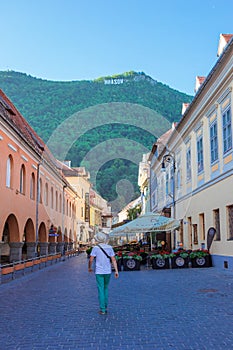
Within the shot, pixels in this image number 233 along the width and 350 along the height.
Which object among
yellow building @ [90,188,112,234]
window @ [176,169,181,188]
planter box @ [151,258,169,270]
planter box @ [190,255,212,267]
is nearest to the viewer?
planter box @ [190,255,212,267]

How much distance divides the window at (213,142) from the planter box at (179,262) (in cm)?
474

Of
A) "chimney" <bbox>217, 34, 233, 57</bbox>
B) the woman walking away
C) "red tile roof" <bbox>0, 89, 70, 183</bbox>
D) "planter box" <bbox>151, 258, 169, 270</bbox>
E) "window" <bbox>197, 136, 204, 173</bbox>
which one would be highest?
"chimney" <bbox>217, 34, 233, 57</bbox>

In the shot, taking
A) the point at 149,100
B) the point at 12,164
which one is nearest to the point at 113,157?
the point at 149,100

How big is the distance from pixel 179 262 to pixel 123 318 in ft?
38.9

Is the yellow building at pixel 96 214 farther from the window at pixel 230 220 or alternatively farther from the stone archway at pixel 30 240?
the window at pixel 230 220

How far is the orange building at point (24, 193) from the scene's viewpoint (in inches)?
758

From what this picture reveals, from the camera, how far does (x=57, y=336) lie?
255 inches

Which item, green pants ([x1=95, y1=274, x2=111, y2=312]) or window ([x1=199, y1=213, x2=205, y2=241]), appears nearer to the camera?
green pants ([x1=95, y1=274, x2=111, y2=312])

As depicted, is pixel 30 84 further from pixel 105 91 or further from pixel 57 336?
pixel 57 336

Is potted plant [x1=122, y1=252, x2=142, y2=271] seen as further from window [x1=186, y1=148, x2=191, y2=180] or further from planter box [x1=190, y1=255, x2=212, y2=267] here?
window [x1=186, y1=148, x2=191, y2=180]

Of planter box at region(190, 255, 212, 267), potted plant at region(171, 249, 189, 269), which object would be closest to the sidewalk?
planter box at region(190, 255, 212, 267)

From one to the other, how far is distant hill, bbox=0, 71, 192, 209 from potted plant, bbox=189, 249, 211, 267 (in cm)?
2799

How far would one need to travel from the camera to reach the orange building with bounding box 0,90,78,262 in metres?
19.2

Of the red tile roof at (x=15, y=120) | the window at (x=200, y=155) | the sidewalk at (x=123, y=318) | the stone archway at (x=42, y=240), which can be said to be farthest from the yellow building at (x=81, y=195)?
the sidewalk at (x=123, y=318)
